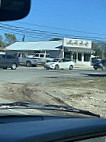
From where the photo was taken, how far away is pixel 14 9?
2305mm

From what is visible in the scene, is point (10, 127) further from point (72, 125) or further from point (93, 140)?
point (93, 140)

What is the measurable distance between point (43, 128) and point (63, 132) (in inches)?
6.4

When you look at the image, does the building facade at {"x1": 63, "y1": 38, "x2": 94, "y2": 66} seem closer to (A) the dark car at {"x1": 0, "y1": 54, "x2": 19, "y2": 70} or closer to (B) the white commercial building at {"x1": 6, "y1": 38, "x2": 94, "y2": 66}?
(B) the white commercial building at {"x1": 6, "y1": 38, "x2": 94, "y2": 66}

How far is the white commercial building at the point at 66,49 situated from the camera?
172 feet

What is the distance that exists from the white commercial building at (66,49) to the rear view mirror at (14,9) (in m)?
49.5

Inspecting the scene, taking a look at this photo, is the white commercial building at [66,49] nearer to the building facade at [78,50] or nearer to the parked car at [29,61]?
the building facade at [78,50]

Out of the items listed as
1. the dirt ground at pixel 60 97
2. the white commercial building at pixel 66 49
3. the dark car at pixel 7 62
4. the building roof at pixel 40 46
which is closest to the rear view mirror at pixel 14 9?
the dirt ground at pixel 60 97

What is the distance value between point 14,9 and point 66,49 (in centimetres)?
5038

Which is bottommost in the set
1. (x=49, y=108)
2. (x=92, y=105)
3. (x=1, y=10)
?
(x=92, y=105)

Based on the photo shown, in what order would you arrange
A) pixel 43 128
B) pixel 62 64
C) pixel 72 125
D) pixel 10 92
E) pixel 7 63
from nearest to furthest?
pixel 43 128, pixel 72 125, pixel 10 92, pixel 7 63, pixel 62 64

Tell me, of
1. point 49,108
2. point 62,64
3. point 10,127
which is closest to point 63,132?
point 10,127

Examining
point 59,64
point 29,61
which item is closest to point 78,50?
point 29,61

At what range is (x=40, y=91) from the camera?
13.2 metres

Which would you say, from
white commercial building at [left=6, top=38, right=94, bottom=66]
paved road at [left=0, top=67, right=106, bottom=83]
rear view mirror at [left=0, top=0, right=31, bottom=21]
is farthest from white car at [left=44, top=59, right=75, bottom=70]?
rear view mirror at [left=0, top=0, right=31, bottom=21]
